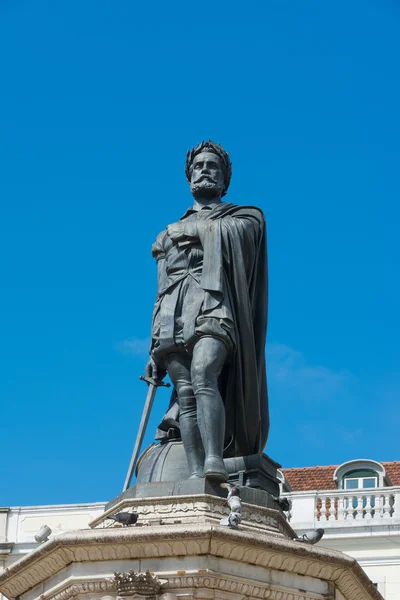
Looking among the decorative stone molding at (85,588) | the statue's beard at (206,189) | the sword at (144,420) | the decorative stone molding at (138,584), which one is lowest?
the decorative stone molding at (138,584)

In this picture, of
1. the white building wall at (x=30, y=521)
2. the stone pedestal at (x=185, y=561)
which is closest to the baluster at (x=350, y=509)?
the white building wall at (x=30, y=521)

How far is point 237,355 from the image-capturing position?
544 inches

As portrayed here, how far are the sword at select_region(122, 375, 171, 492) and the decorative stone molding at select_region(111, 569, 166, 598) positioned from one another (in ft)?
5.93

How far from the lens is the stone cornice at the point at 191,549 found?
1198cm

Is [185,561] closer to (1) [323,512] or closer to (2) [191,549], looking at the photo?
(2) [191,549]

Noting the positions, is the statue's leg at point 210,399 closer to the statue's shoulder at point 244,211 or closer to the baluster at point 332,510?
the statue's shoulder at point 244,211

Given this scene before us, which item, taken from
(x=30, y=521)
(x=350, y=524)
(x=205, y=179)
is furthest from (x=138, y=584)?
(x=30, y=521)

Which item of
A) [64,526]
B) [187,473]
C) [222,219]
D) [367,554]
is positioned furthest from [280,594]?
[64,526]

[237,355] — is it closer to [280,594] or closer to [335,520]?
[280,594]

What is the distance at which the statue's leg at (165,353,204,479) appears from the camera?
13328 mm

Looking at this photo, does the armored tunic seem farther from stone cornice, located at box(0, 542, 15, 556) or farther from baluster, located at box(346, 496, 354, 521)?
stone cornice, located at box(0, 542, 15, 556)

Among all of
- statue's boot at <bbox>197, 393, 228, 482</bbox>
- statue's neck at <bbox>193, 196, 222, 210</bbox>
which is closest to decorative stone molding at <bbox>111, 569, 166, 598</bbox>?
statue's boot at <bbox>197, 393, 228, 482</bbox>

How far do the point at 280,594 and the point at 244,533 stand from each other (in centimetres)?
68

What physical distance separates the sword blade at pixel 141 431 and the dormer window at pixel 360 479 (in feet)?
98.9
